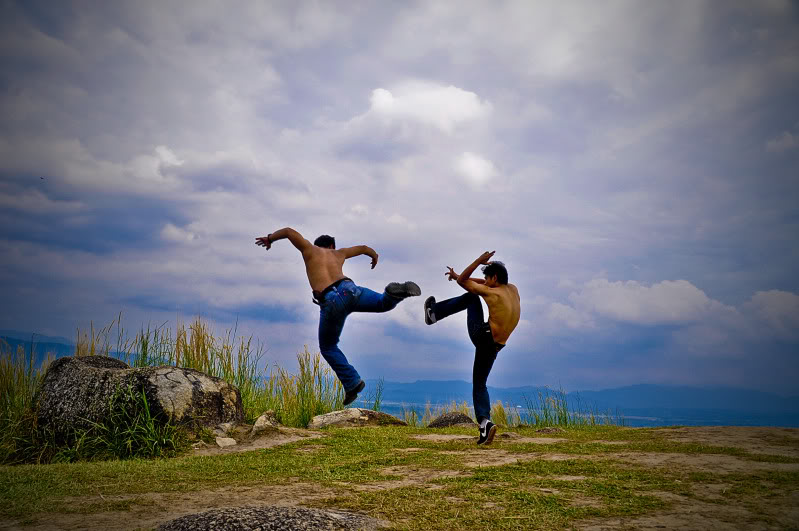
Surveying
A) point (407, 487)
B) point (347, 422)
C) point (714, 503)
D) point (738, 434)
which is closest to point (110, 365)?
point (347, 422)

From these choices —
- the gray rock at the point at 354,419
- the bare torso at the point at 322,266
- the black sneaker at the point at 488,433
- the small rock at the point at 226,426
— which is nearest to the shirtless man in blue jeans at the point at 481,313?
the black sneaker at the point at 488,433

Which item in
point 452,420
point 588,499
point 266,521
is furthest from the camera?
point 452,420

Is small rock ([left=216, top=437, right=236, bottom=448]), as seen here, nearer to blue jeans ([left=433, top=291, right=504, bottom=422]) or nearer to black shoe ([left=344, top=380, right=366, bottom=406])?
black shoe ([left=344, top=380, right=366, bottom=406])

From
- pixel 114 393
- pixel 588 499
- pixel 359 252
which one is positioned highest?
pixel 359 252

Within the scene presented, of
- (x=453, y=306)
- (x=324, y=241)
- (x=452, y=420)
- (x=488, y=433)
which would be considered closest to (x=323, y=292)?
(x=324, y=241)

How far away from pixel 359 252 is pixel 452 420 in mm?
5695

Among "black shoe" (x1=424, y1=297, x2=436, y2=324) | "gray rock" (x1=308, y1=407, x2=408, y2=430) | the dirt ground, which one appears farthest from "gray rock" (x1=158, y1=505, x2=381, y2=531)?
"gray rock" (x1=308, y1=407, x2=408, y2=430)

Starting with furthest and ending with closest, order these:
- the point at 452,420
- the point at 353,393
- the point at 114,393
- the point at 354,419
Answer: the point at 452,420 < the point at 354,419 < the point at 114,393 < the point at 353,393

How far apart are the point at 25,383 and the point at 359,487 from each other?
7.89 metres

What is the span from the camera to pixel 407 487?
4.74 meters

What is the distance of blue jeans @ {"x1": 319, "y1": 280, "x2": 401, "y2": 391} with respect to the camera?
6340 millimetres

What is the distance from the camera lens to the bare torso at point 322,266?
6590 millimetres

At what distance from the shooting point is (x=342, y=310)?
639 cm

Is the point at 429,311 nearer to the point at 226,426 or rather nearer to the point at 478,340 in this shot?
the point at 478,340
